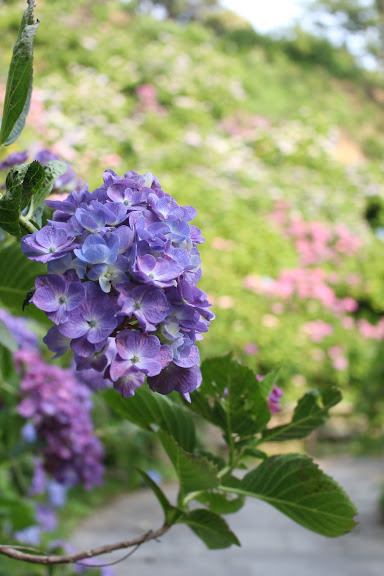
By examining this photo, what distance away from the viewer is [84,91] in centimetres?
814

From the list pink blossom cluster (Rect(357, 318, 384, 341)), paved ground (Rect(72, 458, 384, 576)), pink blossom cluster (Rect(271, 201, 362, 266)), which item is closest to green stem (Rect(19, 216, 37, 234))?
paved ground (Rect(72, 458, 384, 576))

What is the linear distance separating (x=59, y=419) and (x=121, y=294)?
1022 mm

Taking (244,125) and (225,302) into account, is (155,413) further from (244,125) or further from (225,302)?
(244,125)

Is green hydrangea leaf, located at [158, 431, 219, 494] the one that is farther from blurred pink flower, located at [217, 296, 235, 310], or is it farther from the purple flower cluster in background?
blurred pink flower, located at [217, 296, 235, 310]

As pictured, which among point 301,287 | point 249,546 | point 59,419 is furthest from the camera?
point 301,287

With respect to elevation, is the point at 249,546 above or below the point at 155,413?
below

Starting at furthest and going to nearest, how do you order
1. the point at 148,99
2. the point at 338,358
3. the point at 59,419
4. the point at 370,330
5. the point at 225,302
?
the point at 148,99 < the point at 370,330 < the point at 338,358 < the point at 225,302 < the point at 59,419

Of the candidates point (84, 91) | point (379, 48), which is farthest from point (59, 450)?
point (379, 48)

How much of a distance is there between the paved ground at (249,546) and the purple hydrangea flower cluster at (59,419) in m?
1.56

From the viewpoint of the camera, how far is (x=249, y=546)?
10.3 ft

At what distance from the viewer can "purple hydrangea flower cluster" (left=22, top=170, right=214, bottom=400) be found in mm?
386

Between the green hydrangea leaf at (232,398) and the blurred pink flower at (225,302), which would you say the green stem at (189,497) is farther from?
the blurred pink flower at (225,302)

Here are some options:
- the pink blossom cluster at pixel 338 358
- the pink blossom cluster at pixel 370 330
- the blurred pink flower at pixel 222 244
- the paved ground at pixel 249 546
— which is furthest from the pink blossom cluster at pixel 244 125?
the paved ground at pixel 249 546

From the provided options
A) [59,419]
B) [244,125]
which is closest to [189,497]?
[59,419]
